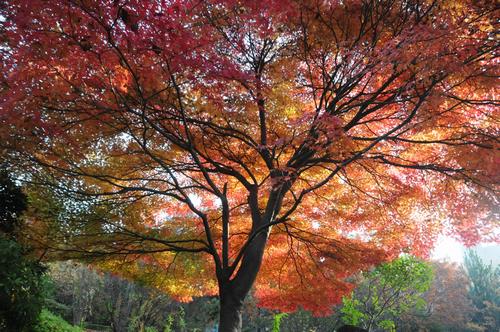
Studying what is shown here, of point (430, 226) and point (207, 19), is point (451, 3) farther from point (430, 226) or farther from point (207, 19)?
point (430, 226)

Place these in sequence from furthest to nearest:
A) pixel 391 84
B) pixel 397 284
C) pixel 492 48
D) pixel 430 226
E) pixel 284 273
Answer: pixel 397 284 < pixel 284 273 < pixel 430 226 < pixel 391 84 < pixel 492 48

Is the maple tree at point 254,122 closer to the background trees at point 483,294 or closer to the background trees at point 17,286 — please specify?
the background trees at point 17,286

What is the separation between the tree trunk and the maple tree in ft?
0.06

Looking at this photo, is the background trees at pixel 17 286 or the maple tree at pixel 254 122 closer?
the maple tree at pixel 254 122

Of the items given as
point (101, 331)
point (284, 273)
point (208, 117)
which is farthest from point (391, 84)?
point (101, 331)

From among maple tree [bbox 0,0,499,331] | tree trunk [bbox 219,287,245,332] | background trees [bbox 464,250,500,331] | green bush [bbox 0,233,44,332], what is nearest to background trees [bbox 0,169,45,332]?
green bush [bbox 0,233,44,332]

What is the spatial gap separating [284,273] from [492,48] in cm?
555

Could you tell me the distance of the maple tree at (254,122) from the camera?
156 inches

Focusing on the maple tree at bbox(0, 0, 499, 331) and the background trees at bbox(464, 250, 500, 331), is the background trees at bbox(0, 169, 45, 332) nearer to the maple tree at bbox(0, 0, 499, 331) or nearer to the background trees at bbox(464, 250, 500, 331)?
the maple tree at bbox(0, 0, 499, 331)

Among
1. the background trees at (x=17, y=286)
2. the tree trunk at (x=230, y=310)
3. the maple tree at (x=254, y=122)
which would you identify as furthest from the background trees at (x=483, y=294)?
the background trees at (x=17, y=286)

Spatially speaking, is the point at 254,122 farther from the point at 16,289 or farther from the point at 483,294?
the point at 483,294

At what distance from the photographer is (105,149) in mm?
5750

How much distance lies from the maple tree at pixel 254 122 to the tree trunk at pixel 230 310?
0.06 ft

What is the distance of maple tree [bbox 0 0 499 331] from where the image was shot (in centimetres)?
397
